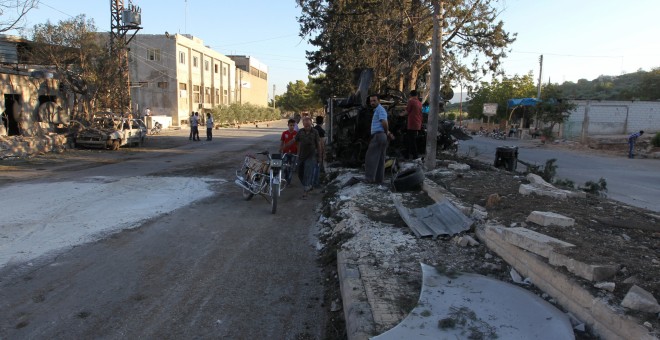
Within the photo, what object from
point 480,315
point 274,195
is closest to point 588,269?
point 480,315

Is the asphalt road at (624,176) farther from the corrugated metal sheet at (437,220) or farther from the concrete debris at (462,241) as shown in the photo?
the concrete debris at (462,241)

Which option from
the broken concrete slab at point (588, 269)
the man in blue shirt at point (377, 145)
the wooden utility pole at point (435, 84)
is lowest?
the broken concrete slab at point (588, 269)

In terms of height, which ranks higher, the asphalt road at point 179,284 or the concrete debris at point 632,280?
the concrete debris at point 632,280

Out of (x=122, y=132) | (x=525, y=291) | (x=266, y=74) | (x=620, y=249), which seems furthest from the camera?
(x=266, y=74)

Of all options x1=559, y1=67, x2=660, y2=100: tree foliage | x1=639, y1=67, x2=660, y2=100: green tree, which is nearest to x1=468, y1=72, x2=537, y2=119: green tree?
x1=559, y1=67, x2=660, y2=100: tree foliage

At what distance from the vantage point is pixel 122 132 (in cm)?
2052

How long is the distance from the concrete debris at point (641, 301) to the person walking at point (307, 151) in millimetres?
7285

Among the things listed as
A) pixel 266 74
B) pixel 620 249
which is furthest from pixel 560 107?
pixel 266 74

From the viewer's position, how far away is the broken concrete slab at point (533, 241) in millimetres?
3977

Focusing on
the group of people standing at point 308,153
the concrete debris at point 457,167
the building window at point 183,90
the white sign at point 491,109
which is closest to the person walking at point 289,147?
the group of people standing at point 308,153

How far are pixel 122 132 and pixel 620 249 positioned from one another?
67.8ft

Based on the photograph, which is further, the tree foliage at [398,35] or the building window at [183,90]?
the building window at [183,90]

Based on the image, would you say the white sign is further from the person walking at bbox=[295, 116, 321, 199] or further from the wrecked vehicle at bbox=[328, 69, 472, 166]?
the person walking at bbox=[295, 116, 321, 199]

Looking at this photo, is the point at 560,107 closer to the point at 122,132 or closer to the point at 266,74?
the point at 122,132
